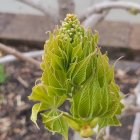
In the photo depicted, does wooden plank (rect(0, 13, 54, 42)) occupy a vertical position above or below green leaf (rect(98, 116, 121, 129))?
above

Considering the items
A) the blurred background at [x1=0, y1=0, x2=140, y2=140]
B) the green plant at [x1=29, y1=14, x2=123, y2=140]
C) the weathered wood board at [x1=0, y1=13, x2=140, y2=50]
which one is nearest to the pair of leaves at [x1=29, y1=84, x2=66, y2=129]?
the green plant at [x1=29, y1=14, x2=123, y2=140]

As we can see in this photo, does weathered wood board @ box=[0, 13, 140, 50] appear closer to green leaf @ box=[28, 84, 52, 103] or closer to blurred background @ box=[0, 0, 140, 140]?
blurred background @ box=[0, 0, 140, 140]

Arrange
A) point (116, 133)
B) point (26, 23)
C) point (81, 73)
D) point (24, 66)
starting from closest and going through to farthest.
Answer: point (81, 73)
point (116, 133)
point (24, 66)
point (26, 23)

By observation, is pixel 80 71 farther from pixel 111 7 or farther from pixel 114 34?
pixel 114 34

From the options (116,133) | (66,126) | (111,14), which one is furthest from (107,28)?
(66,126)

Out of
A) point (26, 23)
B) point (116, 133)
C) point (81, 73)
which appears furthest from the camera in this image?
point (26, 23)

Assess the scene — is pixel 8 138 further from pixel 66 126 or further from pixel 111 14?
pixel 66 126
